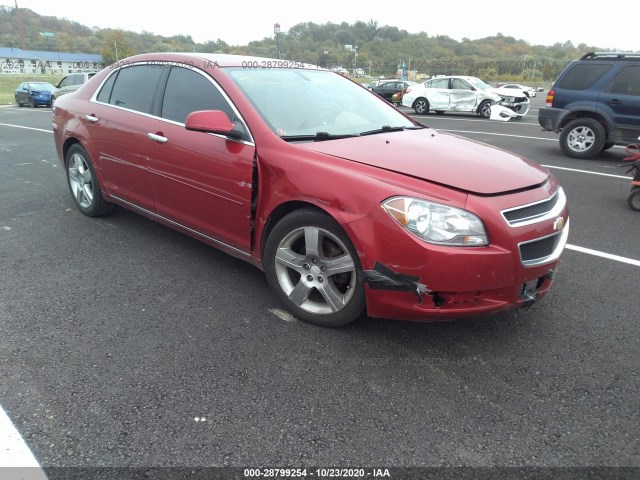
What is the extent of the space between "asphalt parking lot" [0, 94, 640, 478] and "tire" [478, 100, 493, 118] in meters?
14.7

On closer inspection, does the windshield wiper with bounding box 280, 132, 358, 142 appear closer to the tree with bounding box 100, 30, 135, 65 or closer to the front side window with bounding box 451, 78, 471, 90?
the front side window with bounding box 451, 78, 471, 90

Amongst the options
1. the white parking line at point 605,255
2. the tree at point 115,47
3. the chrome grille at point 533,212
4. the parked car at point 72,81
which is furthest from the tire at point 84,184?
the tree at point 115,47

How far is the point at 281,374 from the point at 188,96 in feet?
7.62

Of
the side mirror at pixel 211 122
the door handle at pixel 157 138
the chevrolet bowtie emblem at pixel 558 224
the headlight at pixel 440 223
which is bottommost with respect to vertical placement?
the chevrolet bowtie emblem at pixel 558 224

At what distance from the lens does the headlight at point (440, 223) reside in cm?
241

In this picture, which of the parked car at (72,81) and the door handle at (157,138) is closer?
the door handle at (157,138)

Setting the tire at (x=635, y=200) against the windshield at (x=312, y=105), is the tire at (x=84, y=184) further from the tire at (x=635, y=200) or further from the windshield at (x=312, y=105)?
the tire at (x=635, y=200)

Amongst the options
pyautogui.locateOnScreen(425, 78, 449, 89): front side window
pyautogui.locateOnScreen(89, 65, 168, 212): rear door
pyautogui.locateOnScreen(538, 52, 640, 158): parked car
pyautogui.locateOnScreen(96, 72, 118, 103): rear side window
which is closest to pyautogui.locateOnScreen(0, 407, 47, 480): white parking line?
pyautogui.locateOnScreen(89, 65, 168, 212): rear door

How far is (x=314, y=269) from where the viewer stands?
291cm

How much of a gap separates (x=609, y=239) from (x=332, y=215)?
349 centimetres

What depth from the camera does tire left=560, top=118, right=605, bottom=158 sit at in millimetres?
8781

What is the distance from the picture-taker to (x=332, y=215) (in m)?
2.67

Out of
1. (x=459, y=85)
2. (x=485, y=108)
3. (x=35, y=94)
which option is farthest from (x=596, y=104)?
(x=35, y=94)

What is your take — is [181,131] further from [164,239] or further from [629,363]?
[629,363]
